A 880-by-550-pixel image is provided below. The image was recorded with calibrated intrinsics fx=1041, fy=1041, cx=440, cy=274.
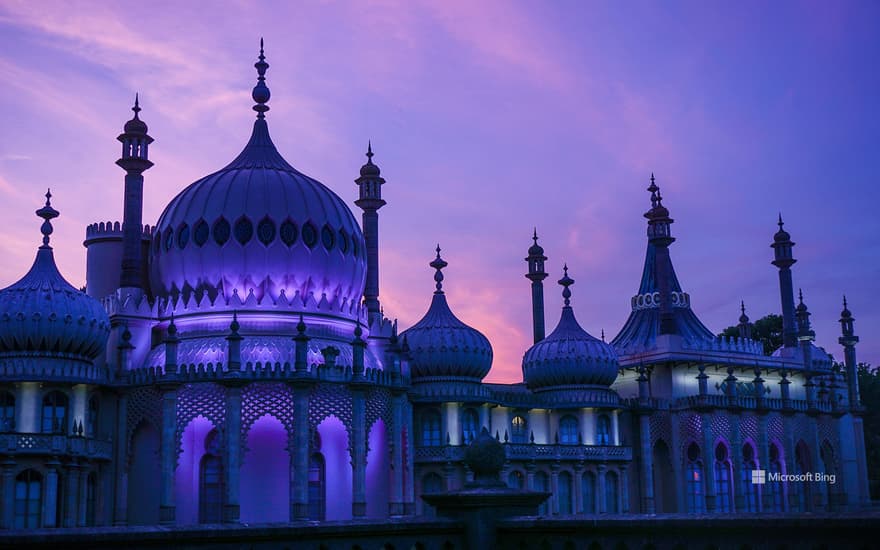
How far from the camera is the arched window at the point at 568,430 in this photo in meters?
39.9

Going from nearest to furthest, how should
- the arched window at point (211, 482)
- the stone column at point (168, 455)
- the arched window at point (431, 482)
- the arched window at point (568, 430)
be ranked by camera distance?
the stone column at point (168, 455) < the arched window at point (211, 482) < the arched window at point (431, 482) < the arched window at point (568, 430)

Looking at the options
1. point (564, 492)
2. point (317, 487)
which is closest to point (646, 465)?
point (564, 492)

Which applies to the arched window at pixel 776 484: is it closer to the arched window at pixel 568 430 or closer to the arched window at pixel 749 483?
the arched window at pixel 749 483

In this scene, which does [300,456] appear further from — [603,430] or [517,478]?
[603,430]

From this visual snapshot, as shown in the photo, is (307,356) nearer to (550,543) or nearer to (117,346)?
(117,346)

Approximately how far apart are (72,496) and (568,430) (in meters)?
19.1

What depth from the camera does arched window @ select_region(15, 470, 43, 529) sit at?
89.4ft

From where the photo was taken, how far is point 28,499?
27406 mm

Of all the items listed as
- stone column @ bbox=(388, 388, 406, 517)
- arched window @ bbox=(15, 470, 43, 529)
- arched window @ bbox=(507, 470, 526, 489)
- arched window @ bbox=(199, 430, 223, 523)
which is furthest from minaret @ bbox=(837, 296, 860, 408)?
arched window @ bbox=(15, 470, 43, 529)

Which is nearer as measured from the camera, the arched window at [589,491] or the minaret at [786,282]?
the arched window at [589,491]

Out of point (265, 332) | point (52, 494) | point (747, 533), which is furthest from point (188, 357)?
point (747, 533)

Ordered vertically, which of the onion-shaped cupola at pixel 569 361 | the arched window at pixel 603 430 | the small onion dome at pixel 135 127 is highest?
the small onion dome at pixel 135 127

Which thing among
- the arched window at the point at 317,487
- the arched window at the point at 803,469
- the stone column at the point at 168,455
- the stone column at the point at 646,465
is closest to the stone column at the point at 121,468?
the stone column at the point at 168,455

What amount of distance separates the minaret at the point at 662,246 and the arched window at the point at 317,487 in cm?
1932
